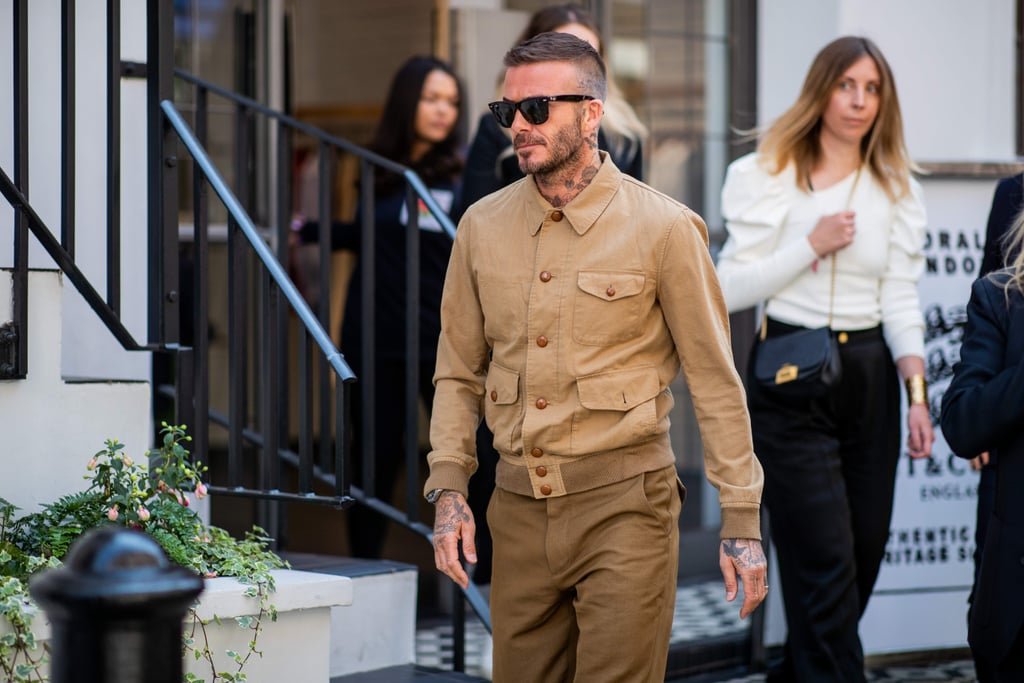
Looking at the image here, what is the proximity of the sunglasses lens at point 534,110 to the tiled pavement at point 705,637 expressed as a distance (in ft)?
7.57

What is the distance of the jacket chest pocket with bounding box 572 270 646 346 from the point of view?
128 inches

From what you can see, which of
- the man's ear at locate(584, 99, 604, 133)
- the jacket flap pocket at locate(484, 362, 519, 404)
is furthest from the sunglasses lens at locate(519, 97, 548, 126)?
the jacket flap pocket at locate(484, 362, 519, 404)

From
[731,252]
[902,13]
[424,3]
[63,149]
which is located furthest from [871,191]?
[424,3]

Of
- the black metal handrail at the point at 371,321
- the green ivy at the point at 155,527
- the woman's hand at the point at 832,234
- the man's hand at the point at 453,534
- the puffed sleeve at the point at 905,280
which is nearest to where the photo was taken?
the man's hand at the point at 453,534

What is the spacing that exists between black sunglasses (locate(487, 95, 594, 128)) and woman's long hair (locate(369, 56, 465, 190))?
260cm

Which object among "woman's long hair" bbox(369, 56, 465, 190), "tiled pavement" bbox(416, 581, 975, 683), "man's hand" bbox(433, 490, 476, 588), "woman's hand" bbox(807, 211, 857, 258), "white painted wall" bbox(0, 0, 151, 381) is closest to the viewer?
"man's hand" bbox(433, 490, 476, 588)

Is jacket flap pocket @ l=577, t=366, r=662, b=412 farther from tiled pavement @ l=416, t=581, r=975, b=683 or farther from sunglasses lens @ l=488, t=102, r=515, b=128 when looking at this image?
tiled pavement @ l=416, t=581, r=975, b=683

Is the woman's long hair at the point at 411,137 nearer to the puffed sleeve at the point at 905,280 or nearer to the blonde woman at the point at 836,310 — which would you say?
the blonde woman at the point at 836,310

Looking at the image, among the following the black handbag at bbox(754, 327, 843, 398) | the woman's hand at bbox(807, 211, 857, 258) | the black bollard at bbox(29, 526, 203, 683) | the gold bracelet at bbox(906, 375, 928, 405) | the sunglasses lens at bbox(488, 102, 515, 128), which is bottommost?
the black bollard at bbox(29, 526, 203, 683)

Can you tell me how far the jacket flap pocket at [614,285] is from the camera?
3248 mm

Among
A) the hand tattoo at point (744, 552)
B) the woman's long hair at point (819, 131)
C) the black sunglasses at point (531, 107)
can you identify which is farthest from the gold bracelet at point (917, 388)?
the black sunglasses at point (531, 107)

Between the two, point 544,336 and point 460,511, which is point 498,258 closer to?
point 544,336

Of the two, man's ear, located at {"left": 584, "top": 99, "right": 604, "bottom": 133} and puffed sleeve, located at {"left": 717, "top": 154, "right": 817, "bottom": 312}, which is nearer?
man's ear, located at {"left": 584, "top": 99, "right": 604, "bottom": 133}

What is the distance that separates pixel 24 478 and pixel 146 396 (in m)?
0.40
